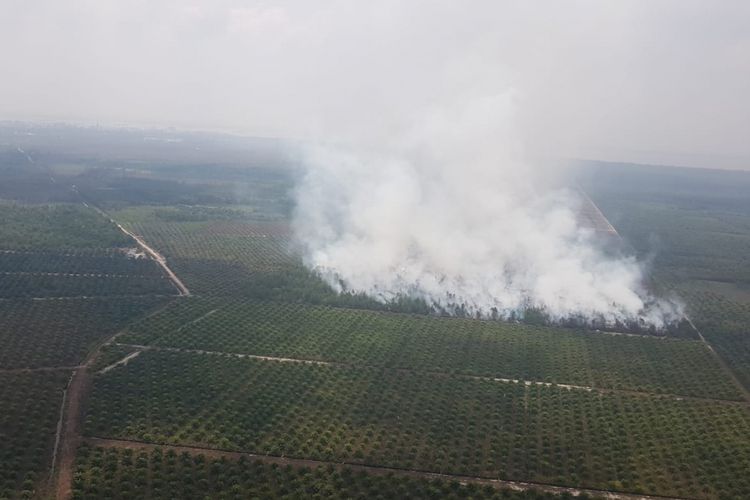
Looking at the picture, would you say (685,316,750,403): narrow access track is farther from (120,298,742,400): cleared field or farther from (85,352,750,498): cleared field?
(85,352,750,498): cleared field

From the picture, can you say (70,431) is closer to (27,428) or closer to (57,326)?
(27,428)

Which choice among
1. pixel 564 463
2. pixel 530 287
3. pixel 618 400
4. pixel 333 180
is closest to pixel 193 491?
pixel 564 463

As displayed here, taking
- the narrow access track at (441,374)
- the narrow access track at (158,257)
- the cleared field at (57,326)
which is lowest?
the narrow access track at (158,257)

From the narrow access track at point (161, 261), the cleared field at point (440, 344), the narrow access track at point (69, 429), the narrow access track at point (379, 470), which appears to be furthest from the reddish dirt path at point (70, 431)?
the narrow access track at point (161, 261)

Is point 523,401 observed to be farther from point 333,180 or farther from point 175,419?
→ point 333,180

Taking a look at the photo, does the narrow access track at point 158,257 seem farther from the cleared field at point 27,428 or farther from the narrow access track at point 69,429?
the cleared field at point 27,428

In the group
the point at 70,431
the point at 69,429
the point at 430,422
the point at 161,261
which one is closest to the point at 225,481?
the point at 70,431
